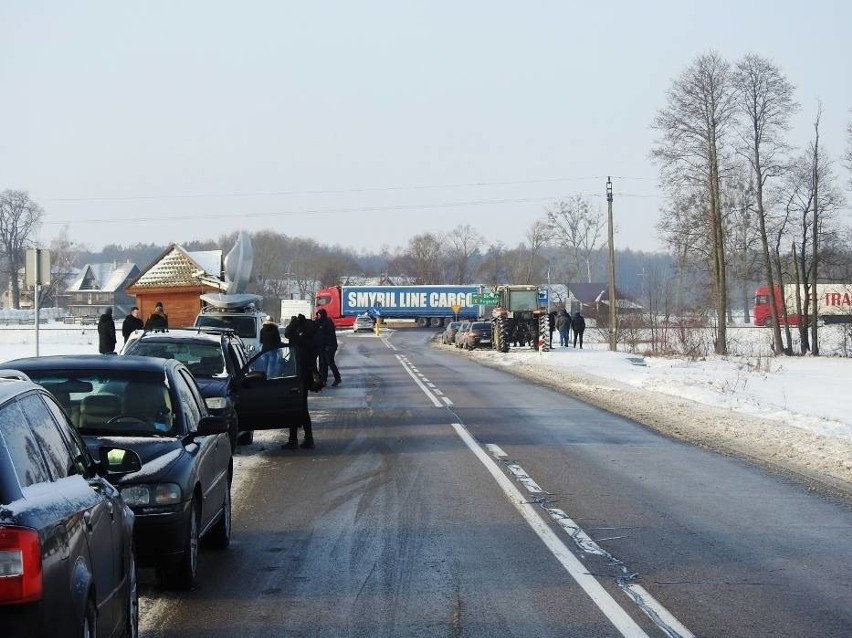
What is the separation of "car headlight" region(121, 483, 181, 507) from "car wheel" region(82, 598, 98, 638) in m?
2.39

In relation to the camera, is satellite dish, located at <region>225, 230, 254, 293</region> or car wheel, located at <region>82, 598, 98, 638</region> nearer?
car wheel, located at <region>82, 598, 98, 638</region>

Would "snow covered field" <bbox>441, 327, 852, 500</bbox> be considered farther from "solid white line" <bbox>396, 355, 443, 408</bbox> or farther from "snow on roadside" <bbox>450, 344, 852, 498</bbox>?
"solid white line" <bbox>396, 355, 443, 408</bbox>

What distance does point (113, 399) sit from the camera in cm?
823

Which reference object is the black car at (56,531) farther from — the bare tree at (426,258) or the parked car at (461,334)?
the bare tree at (426,258)

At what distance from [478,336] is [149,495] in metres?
52.0

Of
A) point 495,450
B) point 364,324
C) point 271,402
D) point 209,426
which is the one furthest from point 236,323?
point 364,324

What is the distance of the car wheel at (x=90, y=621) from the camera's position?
4.37 meters

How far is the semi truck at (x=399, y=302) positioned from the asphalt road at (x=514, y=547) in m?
80.5

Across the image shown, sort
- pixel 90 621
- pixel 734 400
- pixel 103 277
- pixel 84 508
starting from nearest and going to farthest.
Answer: pixel 90 621 → pixel 84 508 → pixel 734 400 → pixel 103 277

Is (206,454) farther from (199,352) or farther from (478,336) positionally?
(478,336)

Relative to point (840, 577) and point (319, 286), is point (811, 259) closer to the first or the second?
point (840, 577)

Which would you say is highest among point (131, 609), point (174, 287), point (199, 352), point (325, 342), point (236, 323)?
point (174, 287)

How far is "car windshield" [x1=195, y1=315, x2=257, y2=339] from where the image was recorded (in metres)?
28.6

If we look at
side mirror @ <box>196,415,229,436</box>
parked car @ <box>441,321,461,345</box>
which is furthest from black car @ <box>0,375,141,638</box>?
parked car @ <box>441,321,461,345</box>
